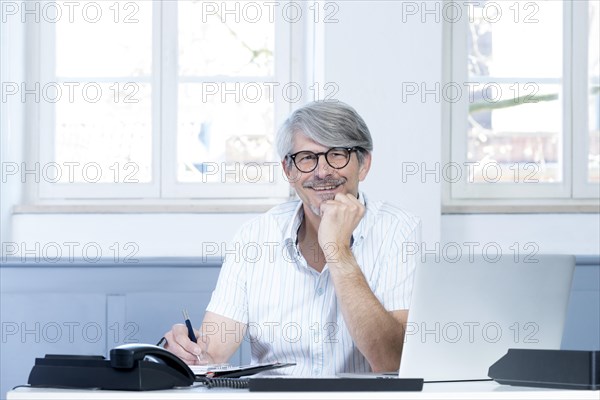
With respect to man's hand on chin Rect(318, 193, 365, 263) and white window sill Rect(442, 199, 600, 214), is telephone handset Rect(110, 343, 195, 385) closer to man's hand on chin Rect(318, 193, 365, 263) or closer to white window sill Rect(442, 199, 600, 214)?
man's hand on chin Rect(318, 193, 365, 263)

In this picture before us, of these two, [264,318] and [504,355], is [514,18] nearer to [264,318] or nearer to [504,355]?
[264,318]

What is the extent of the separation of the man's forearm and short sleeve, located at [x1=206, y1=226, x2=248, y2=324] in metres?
0.28

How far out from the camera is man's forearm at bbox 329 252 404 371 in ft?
6.73

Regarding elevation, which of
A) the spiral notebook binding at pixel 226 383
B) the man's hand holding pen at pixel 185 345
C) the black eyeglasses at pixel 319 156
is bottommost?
the man's hand holding pen at pixel 185 345

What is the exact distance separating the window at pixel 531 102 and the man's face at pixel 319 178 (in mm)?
1340

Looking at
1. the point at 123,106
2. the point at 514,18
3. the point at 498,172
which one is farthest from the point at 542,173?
the point at 123,106

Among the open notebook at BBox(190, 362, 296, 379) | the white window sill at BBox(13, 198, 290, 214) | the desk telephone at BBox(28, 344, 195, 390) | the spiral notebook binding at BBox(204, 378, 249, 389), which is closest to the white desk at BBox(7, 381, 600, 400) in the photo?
the desk telephone at BBox(28, 344, 195, 390)

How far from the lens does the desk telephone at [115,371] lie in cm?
128

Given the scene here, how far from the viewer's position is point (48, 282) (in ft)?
10.5

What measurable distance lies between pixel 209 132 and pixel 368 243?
1.43m

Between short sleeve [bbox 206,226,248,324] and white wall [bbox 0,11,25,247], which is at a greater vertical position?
white wall [bbox 0,11,25,247]

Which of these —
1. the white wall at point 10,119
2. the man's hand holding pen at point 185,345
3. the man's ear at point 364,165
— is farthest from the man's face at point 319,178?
the white wall at point 10,119

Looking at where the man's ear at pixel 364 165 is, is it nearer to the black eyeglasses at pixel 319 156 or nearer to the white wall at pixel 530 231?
the black eyeglasses at pixel 319 156

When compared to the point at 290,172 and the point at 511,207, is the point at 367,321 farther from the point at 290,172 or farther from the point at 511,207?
the point at 511,207
